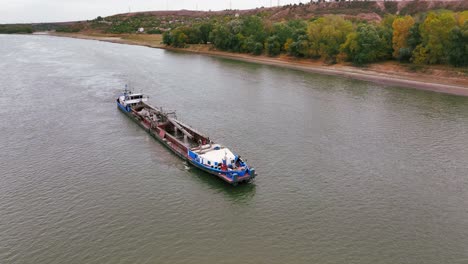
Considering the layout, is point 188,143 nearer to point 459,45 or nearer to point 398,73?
point 398,73

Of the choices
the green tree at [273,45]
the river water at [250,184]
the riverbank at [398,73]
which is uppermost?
the green tree at [273,45]

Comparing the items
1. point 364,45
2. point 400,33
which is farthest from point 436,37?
point 364,45

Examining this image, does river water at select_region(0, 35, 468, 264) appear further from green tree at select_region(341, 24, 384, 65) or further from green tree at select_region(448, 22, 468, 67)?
green tree at select_region(341, 24, 384, 65)

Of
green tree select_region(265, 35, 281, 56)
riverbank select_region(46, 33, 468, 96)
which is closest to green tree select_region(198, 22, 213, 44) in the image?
green tree select_region(265, 35, 281, 56)

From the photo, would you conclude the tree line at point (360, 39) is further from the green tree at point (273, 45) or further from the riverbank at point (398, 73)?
the riverbank at point (398, 73)

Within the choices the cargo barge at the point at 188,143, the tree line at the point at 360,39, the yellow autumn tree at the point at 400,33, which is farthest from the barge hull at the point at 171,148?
the yellow autumn tree at the point at 400,33

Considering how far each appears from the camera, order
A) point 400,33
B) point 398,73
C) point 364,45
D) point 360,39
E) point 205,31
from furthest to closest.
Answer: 1. point 205,31
2. point 360,39
3. point 364,45
4. point 400,33
5. point 398,73

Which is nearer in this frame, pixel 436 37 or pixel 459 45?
pixel 459 45
